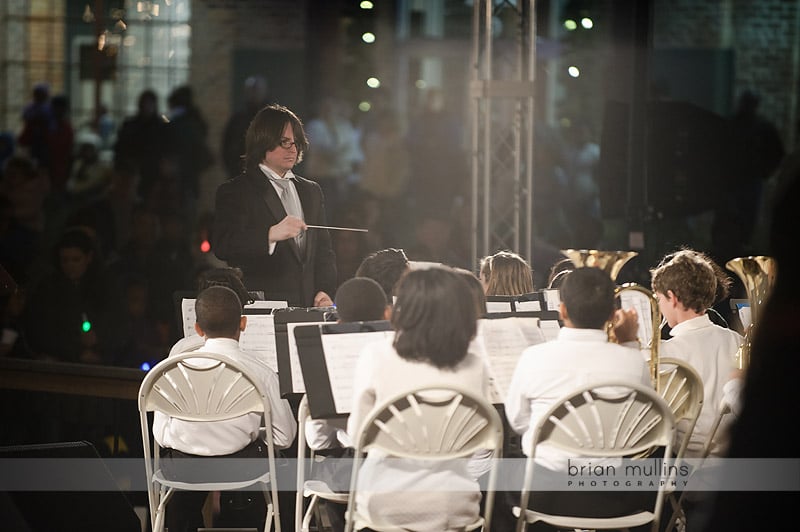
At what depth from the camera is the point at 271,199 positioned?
13.4 ft

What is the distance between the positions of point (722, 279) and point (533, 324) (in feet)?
3.71

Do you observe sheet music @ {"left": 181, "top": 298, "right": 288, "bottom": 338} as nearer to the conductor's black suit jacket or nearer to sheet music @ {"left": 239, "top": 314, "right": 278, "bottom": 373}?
sheet music @ {"left": 239, "top": 314, "right": 278, "bottom": 373}

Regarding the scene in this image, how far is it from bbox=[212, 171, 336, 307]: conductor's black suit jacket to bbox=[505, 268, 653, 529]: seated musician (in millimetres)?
1473

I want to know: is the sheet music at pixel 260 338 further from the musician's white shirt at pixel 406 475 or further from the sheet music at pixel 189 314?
the musician's white shirt at pixel 406 475

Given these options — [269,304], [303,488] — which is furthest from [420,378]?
[269,304]

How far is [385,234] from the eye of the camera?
780 cm

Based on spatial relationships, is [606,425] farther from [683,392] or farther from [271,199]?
[271,199]

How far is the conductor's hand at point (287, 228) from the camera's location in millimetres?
3938

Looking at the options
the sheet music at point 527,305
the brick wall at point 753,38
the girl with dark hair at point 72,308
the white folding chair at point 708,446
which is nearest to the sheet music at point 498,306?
the sheet music at point 527,305

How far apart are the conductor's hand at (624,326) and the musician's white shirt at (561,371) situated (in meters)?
0.34

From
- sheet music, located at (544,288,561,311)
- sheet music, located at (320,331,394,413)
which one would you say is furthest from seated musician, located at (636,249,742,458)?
sheet music, located at (320,331,394,413)

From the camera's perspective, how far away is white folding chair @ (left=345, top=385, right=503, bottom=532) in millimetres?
2607

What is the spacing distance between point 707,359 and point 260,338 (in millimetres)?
1527

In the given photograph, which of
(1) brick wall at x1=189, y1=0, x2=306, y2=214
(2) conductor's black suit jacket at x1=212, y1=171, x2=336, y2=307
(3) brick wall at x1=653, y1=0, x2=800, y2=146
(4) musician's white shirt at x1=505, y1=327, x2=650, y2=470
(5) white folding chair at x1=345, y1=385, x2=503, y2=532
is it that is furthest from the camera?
(3) brick wall at x1=653, y1=0, x2=800, y2=146
